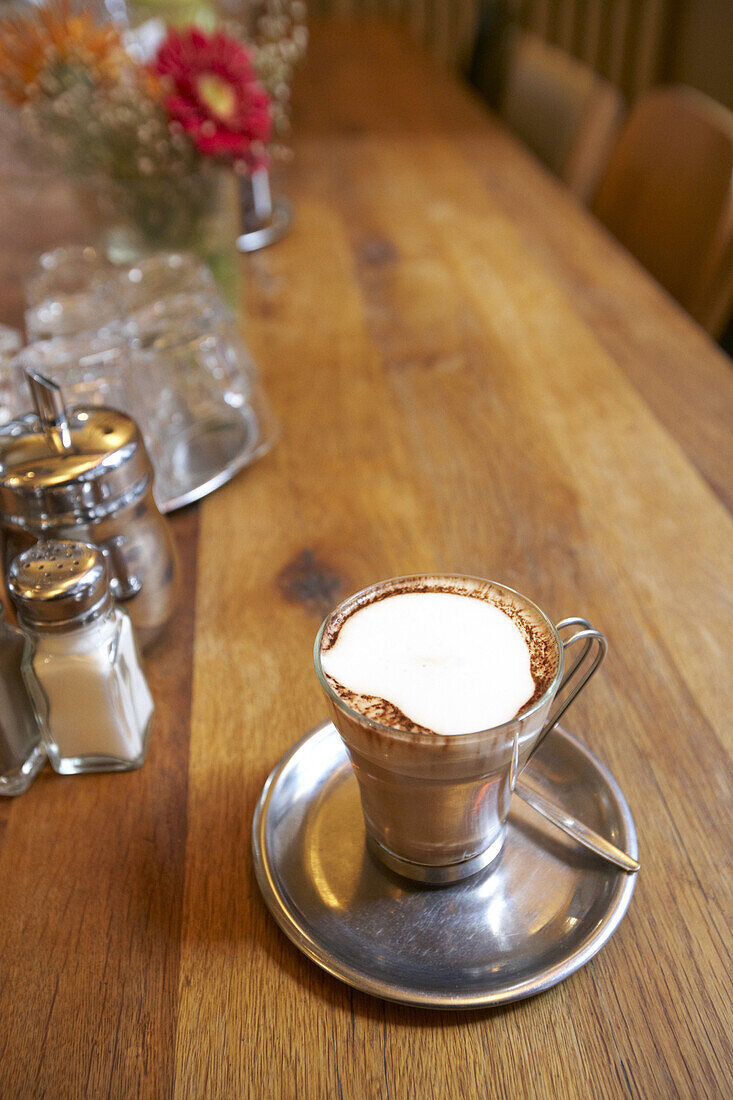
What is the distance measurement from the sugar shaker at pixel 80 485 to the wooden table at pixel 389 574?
0.28 ft

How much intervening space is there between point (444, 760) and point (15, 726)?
0.78 ft

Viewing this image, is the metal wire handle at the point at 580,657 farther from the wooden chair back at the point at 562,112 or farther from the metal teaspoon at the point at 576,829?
the wooden chair back at the point at 562,112

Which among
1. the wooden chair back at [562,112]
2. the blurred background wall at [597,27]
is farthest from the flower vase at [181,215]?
the blurred background wall at [597,27]

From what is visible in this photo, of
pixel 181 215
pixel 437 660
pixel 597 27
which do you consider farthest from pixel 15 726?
pixel 597 27

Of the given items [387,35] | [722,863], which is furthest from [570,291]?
[387,35]

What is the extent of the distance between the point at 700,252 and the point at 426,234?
34 cm

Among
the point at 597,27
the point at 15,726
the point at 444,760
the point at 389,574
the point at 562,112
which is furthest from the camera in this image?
the point at 597,27

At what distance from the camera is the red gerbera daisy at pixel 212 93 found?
2.78 feet

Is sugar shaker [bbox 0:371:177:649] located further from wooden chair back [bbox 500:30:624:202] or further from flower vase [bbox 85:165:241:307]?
wooden chair back [bbox 500:30:624:202]

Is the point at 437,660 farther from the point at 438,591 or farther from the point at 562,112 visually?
the point at 562,112

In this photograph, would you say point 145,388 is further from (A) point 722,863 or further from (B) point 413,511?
(A) point 722,863

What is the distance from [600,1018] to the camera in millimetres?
Answer: 354

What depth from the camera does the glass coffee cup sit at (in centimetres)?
34

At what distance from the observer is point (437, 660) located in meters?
0.38
